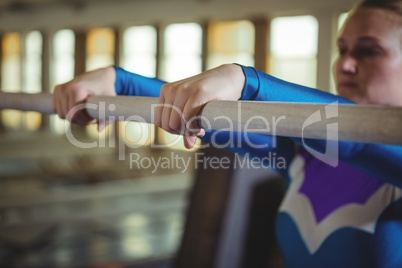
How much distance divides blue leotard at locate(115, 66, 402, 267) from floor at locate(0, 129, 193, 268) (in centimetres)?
156

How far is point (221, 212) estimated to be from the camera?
5.57ft

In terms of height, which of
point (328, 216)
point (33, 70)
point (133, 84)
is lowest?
point (328, 216)

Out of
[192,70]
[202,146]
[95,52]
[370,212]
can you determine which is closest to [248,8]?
[192,70]

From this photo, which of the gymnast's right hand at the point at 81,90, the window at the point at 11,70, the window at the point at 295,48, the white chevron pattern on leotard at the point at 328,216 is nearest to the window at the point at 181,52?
the window at the point at 295,48

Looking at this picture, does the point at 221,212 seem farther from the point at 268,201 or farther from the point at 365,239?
the point at 365,239

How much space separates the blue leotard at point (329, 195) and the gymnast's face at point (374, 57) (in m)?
0.16

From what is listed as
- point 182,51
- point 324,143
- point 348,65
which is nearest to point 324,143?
point 324,143

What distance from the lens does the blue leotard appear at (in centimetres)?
66

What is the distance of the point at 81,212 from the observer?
445 centimetres

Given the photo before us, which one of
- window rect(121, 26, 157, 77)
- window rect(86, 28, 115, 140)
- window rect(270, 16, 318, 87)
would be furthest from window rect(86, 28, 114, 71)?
window rect(270, 16, 318, 87)

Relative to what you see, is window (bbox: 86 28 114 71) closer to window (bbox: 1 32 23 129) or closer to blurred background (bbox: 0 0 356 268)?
blurred background (bbox: 0 0 356 268)

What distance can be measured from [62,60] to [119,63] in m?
1.89

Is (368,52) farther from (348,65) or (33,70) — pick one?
(33,70)

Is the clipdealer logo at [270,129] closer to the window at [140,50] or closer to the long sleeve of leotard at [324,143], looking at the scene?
the long sleeve of leotard at [324,143]
